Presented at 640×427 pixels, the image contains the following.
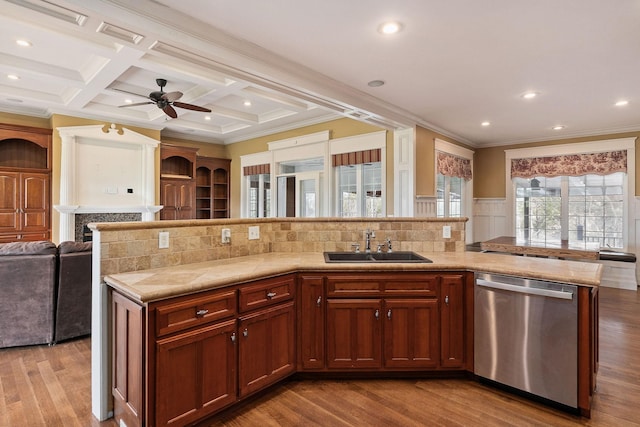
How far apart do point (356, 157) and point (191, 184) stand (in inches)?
148

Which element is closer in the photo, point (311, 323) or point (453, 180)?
point (311, 323)

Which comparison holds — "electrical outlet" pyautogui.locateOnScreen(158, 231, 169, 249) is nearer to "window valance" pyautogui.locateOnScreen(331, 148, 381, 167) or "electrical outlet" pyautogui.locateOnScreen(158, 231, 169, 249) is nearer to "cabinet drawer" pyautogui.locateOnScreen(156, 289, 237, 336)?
"cabinet drawer" pyautogui.locateOnScreen(156, 289, 237, 336)

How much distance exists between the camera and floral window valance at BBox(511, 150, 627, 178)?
5.87 metres

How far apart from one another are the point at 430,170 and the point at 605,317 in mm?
2934

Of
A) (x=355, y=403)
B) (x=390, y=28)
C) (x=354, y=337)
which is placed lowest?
(x=355, y=403)

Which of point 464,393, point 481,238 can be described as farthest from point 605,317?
point 481,238

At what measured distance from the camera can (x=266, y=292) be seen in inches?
90.7

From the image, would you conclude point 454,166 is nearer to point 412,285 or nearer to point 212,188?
point 412,285

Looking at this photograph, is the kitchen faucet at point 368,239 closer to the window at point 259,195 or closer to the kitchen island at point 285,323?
the kitchen island at point 285,323

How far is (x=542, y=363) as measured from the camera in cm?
223

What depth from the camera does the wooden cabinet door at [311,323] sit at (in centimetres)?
253

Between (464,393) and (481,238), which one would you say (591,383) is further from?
(481,238)

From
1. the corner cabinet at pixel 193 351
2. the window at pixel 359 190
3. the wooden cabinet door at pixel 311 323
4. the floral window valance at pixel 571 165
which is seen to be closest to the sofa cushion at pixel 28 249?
the corner cabinet at pixel 193 351

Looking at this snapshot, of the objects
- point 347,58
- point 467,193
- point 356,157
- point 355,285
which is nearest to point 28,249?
point 355,285
